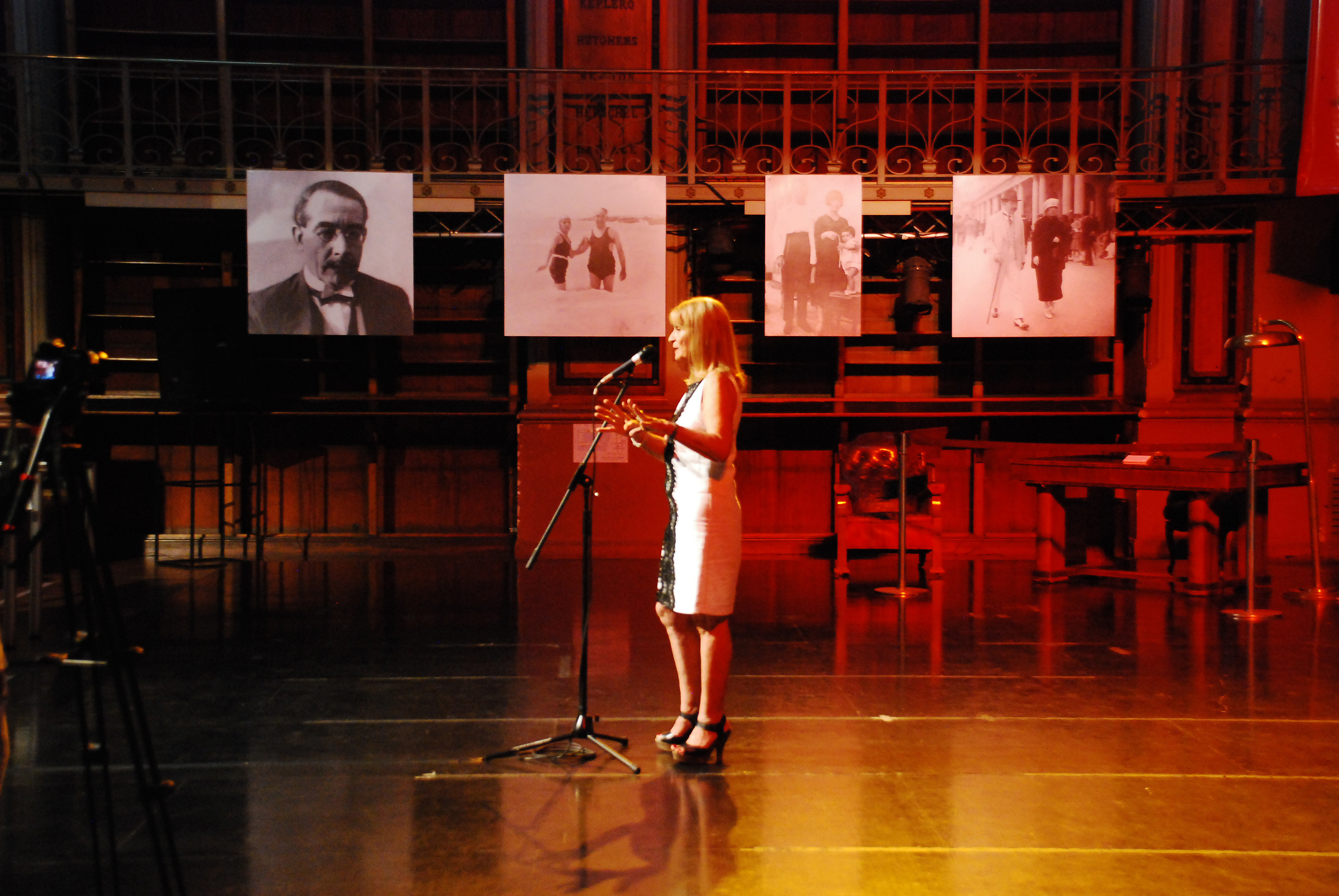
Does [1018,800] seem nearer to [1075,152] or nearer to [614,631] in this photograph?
[614,631]

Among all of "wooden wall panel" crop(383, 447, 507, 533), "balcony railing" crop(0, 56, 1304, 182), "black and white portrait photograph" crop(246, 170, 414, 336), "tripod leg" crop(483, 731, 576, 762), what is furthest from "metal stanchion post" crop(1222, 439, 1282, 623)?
"black and white portrait photograph" crop(246, 170, 414, 336)

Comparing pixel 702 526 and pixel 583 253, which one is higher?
pixel 583 253

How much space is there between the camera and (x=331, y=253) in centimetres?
684

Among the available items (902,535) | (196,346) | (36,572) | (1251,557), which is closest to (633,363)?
(36,572)

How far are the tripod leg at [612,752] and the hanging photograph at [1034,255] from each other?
15.3ft

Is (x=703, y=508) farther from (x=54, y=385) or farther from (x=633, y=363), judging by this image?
(x=54, y=385)

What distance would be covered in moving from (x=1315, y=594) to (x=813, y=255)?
3.71 metres

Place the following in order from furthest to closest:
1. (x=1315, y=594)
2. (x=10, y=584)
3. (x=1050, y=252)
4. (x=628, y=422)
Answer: (x=1050, y=252), (x=1315, y=594), (x=628, y=422), (x=10, y=584)

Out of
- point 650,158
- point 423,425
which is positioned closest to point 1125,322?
point 650,158

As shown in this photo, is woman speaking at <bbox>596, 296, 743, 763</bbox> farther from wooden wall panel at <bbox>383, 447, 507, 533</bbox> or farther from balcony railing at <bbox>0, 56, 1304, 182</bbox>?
wooden wall panel at <bbox>383, 447, 507, 533</bbox>

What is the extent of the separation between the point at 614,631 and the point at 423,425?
3372 mm

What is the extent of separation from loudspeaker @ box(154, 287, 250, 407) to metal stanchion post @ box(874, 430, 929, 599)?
4575 millimetres

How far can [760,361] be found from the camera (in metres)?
7.79

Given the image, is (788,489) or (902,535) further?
(788,489)
